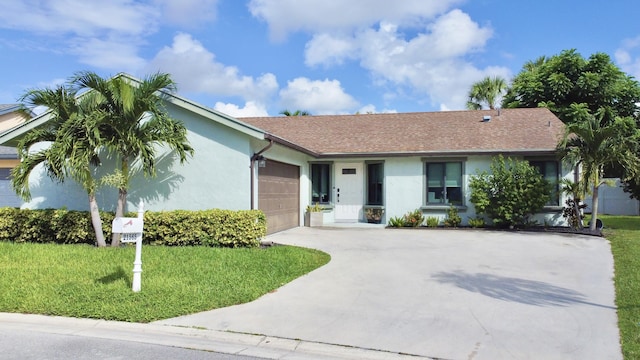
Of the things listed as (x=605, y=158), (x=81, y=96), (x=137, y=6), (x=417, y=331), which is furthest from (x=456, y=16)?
(x=417, y=331)

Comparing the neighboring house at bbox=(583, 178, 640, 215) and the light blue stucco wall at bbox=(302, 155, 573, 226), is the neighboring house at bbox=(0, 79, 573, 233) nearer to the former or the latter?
the light blue stucco wall at bbox=(302, 155, 573, 226)

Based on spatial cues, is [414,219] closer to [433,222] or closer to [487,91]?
[433,222]

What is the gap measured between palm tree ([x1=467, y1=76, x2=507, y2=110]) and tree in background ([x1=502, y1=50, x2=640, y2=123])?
3.20m

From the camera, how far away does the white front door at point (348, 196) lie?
17.9 metres

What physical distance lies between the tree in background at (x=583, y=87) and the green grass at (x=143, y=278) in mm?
20354

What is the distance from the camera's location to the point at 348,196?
58.7 feet

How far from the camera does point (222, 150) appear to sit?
40.6 feet

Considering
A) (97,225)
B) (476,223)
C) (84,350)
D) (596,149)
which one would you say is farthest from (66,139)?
(596,149)

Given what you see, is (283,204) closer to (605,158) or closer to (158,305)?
(158,305)

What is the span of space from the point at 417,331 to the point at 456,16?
41.3ft

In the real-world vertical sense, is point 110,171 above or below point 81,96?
below

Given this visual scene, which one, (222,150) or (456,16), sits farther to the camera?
(456,16)

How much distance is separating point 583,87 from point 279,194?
18900 millimetres

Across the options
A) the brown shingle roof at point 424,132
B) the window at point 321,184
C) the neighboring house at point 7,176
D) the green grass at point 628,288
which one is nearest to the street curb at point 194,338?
the green grass at point 628,288
